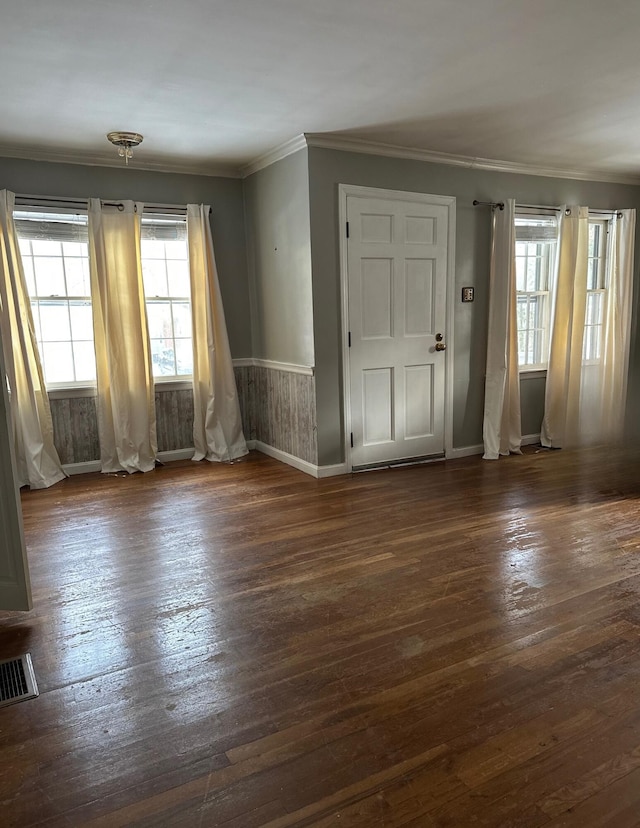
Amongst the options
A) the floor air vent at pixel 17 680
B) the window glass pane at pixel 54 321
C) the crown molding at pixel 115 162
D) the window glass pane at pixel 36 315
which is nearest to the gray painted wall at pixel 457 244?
the crown molding at pixel 115 162

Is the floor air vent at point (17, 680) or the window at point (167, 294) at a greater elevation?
the window at point (167, 294)

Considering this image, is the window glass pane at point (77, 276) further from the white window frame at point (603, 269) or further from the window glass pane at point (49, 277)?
the white window frame at point (603, 269)

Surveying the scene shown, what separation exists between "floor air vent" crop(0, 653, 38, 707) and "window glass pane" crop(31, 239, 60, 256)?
3.45 m

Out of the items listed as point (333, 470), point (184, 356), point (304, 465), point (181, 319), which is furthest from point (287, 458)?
point (181, 319)

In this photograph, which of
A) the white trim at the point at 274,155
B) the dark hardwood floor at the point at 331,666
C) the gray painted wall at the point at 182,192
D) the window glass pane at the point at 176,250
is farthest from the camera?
the window glass pane at the point at 176,250

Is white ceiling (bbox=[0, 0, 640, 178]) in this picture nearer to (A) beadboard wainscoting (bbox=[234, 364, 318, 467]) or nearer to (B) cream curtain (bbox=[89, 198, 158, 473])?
(B) cream curtain (bbox=[89, 198, 158, 473])

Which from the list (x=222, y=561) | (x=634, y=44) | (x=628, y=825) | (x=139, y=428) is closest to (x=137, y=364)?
(x=139, y=428)

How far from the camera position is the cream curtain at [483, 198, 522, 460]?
16.9ft

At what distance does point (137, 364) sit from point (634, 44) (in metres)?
3.97

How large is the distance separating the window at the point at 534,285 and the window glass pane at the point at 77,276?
148 inches

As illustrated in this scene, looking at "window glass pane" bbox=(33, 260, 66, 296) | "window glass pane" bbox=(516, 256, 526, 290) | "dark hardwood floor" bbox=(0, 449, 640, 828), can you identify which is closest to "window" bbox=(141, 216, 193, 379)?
"window glass pane" bbox=(33, 260, 66, 296)

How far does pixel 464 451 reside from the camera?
5.39 m

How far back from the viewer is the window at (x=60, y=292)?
470 centimetres

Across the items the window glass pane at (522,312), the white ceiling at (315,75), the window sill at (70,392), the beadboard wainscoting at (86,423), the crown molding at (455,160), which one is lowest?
the beadboard wainscoting at (86,423)
